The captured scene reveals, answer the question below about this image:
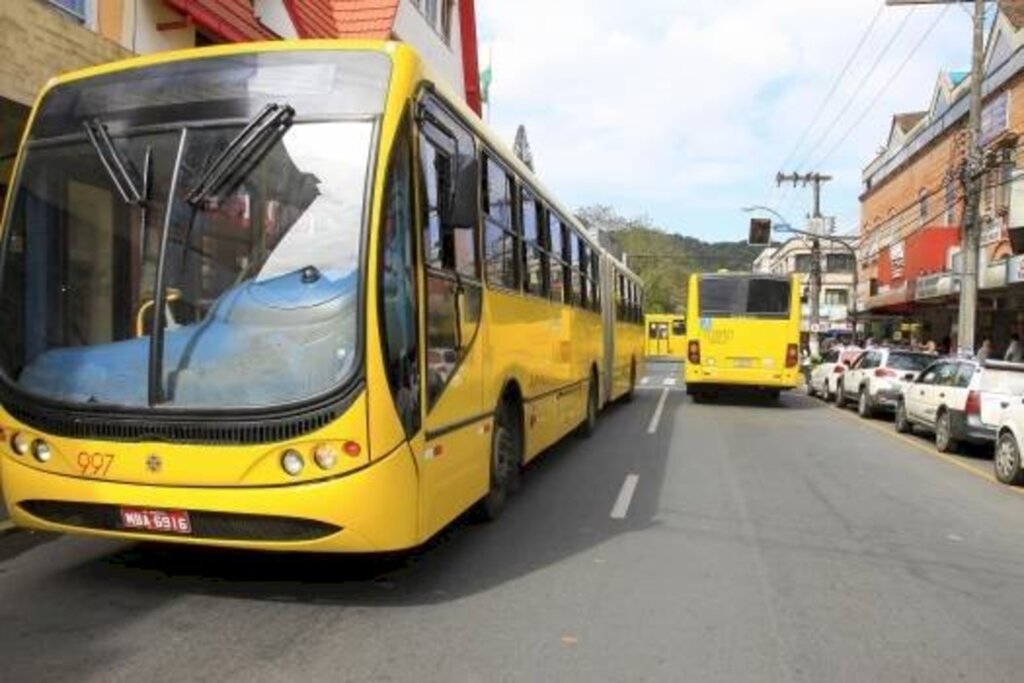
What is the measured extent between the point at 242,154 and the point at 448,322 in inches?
67.7

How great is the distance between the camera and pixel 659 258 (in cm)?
10156

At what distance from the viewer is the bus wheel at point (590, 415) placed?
52.5ft

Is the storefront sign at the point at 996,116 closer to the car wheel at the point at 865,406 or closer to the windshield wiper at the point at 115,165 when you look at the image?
the car wheel at the point at 865,406

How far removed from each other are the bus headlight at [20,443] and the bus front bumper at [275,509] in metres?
0.18

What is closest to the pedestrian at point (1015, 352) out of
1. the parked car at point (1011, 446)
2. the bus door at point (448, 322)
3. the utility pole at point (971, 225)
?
the utility pole at point (971, 225)

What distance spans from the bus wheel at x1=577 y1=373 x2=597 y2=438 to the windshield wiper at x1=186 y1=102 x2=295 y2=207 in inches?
395

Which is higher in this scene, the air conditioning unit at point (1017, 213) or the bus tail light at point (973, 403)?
the air conditioning unit at point (1017, 213)

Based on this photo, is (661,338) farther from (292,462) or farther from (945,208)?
(292,462)

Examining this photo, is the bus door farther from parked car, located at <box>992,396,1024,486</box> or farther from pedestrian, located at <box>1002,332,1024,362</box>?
pedestrian, located at <box>1002,332,1024,362</box>

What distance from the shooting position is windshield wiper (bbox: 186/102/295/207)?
20.1ft

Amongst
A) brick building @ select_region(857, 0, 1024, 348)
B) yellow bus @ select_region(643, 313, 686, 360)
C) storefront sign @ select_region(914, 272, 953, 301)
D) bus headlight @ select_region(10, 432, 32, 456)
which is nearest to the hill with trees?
yellow bus @ select_region(643, 313, 686, 360)

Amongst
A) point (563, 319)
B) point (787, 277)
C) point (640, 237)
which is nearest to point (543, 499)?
point (563, 319)

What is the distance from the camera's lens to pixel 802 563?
26.0 feet

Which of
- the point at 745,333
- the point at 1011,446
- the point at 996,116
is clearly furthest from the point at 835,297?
the point at 1011,446
